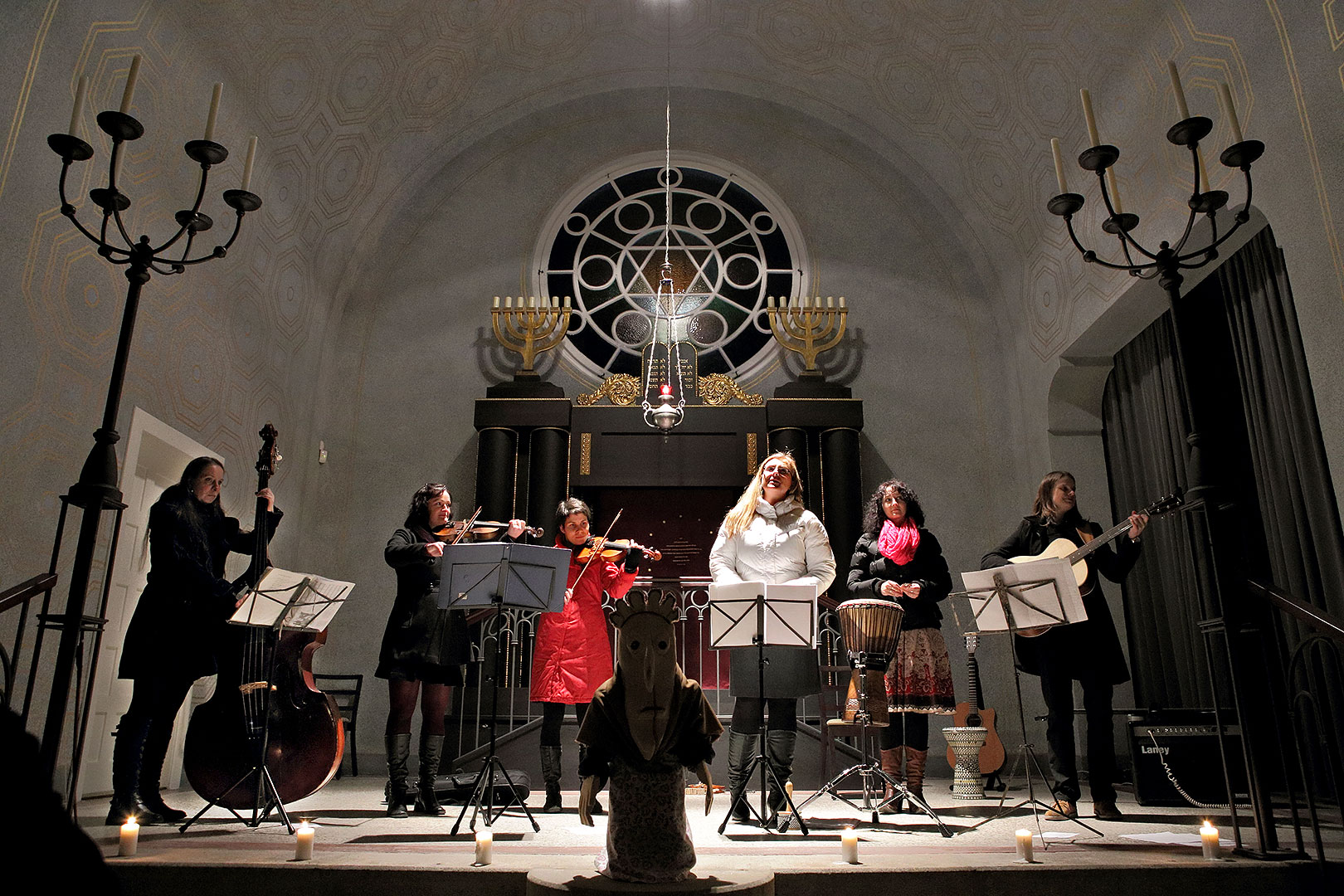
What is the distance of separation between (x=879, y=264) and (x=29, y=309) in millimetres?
7188

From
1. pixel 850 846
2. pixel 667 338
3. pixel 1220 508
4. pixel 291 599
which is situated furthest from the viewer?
pixel 667 338

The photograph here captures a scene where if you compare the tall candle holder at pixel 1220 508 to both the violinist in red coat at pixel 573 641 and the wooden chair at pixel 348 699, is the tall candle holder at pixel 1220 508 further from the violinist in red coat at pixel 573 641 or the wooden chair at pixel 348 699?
the wooden chair at pixel 348 699

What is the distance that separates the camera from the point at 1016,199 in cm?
830

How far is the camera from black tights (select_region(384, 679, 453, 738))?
14.5ft

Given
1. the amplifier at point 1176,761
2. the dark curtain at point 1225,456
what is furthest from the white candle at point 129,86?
the amplifier at point 1176,761

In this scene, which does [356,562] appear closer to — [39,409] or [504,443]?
[504,443]

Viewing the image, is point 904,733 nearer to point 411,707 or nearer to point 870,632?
point 870,632

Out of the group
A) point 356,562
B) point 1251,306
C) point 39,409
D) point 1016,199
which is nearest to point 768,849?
point 39,409

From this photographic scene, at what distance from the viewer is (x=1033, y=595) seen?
4.25 m

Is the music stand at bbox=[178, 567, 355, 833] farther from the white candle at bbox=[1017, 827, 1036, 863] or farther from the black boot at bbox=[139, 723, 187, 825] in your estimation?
the white candle at bbox=[1017, 827, 1036, 863]

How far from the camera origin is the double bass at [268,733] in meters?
4.27

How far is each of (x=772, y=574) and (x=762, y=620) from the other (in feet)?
1.67

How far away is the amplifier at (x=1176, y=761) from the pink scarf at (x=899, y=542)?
189cm

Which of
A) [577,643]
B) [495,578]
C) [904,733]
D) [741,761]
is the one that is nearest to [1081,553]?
[904,733]
